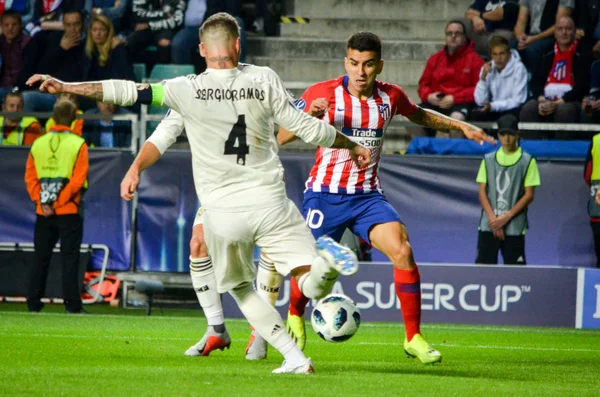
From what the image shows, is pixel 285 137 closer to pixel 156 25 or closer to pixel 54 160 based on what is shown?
pixel 54 160

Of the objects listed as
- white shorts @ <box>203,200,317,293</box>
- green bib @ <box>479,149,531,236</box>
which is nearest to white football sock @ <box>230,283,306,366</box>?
white shorts @ <box>203,200,317,293</box>

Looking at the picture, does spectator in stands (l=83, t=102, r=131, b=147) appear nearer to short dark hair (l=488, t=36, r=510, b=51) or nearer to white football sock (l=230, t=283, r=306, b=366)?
short dark hair (l=488, t=36, r=510, b=51)

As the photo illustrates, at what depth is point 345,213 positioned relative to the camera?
827 cm

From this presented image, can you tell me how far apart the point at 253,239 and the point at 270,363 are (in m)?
1.40

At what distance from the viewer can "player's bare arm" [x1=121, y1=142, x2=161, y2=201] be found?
673 centimetres

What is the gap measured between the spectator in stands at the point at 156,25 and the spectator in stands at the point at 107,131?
171cm

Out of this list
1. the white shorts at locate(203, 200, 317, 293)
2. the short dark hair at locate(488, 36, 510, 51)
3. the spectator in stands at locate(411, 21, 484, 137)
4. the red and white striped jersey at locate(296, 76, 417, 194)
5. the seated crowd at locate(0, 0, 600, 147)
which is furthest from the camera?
the spectator in stands at locate(411, 21, 484, 137)

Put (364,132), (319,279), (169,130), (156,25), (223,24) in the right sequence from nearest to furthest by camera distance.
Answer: (319,279), (223,24), (169,130), (364,132), (156,25)

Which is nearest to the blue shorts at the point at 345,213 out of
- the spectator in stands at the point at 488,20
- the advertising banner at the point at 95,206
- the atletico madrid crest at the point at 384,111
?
the atletico madrid crest at the point at 384,111

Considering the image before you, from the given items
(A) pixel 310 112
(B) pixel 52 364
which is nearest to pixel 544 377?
(A) pixel 310 112

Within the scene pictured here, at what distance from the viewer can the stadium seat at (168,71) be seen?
16219 millimetres

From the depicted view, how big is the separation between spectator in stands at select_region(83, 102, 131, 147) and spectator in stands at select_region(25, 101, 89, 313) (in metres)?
1.61

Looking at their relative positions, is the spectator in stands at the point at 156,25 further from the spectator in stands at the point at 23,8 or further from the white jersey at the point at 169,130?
the white jersey at the point at 169,130

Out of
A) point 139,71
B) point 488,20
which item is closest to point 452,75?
point 488,20
